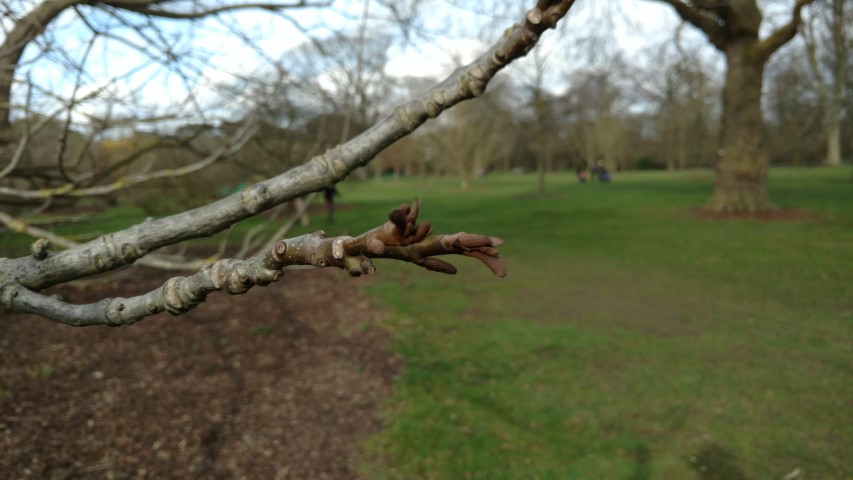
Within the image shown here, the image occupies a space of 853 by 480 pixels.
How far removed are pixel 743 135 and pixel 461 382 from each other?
43.1ft

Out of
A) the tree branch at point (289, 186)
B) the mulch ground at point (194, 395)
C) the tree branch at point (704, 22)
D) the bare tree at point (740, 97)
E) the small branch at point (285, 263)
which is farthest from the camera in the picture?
the bare tree at point (740, 97)

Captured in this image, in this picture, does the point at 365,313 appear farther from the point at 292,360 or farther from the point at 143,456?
the point at 143,456

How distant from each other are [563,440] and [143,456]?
3.47 meters

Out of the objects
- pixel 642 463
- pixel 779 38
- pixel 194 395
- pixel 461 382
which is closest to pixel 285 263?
pixel 642 463

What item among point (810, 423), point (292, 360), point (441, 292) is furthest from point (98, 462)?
point (441, 292)

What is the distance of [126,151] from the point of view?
7.92 metres

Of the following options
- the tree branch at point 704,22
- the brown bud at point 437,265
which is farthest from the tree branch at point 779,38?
the brown bud at point 437,265

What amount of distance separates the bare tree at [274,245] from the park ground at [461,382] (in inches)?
12.0

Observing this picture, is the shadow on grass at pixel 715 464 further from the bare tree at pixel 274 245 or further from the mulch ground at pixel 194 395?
the bare tree at pixel 274 245

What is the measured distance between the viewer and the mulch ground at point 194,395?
436cm

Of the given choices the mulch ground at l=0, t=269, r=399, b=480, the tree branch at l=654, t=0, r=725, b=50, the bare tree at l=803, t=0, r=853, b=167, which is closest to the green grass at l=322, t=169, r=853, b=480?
the mulch ground at l=0, t=269, r=399, b=480

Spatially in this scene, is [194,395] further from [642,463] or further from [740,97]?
[740,97]

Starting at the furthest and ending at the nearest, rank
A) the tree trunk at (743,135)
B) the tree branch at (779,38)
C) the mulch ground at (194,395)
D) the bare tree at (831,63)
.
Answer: the bare tree at (831,63) < the tree trunk at (743,135) < the tree branch at (779,38) < the mulch ground at (194,395)

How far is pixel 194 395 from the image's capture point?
5453 mm
